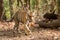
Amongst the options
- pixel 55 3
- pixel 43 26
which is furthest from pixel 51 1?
pixel 43 26

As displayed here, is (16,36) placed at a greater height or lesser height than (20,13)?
lesser

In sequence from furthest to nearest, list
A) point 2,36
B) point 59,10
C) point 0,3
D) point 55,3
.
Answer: point 55,3, point 59,10, point 0,3, point 2,36

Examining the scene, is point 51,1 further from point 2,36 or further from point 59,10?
point 2,36

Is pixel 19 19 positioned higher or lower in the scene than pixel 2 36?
higher

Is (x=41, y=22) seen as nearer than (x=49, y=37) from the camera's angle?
No

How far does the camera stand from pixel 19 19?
29.0ft

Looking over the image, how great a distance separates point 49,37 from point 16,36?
1327 mm

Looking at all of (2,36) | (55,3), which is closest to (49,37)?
(2,36)

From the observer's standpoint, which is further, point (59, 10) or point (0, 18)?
point (59, 10)

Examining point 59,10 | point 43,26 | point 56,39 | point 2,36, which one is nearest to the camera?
point 56,39

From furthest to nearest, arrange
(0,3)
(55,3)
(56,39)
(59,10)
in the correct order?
(55,3)
(59,10)
(0,3)
(56,39)

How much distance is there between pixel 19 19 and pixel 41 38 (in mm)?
1206

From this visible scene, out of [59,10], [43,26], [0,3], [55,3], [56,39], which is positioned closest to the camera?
[56,39]

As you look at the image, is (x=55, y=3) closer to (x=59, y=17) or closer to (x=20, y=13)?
(x=59, y=17)
